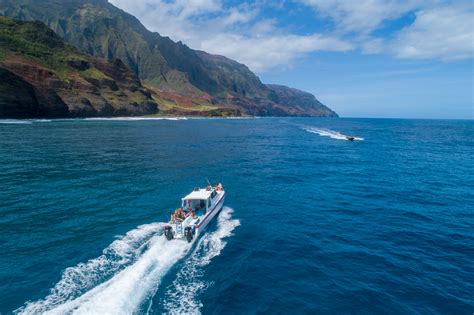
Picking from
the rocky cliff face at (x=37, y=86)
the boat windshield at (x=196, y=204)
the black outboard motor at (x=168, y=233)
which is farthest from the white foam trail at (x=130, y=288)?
the rocky cliff face at (x=37, y=86)

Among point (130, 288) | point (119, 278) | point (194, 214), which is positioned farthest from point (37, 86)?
point (130, 288)

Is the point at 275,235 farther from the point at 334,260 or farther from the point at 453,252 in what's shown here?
the point at 453,252


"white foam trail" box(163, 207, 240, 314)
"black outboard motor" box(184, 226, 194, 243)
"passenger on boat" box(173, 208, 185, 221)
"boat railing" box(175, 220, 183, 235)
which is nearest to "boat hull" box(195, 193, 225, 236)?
"white foam trail" box(163, 207, 240, 314)

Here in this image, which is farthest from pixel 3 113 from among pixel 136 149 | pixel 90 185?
pixel 90 185

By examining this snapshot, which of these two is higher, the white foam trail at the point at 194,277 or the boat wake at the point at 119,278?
the boat wake at the point at 119,278

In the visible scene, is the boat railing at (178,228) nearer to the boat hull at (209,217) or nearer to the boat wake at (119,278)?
the boat wake at (119,278)

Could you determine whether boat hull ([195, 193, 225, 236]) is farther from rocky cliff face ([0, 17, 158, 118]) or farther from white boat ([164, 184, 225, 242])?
rocky cliff face ([0, 17, 158, 118])

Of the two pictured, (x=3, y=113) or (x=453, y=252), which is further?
(x=3, y=113)
